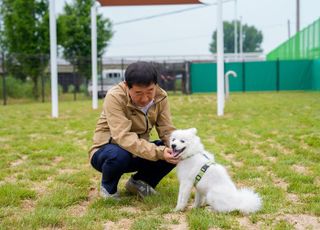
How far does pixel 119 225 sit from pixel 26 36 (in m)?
18.8

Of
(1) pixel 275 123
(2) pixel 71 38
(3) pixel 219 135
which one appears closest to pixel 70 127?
(3) pixel 219 135

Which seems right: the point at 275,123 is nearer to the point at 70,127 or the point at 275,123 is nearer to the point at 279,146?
the point at 279,146

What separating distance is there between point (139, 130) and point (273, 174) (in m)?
1.74

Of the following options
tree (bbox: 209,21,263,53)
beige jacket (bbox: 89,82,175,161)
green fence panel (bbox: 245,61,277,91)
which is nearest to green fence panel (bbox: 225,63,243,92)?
green fence panel (bbox: 245,61,277,91)

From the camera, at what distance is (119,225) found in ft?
10.1

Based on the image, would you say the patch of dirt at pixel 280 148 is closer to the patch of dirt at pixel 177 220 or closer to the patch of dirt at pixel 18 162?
the patch of dirt at pixel 177 220

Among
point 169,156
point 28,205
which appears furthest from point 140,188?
point 28,205

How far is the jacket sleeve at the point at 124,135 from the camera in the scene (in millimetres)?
3342

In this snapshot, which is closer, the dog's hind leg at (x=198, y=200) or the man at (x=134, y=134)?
the man at (x=134, y=134)

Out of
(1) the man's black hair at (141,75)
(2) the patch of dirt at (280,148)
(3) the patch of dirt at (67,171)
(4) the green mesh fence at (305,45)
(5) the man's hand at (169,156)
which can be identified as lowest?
(3) the patch of dirt at (67,171)

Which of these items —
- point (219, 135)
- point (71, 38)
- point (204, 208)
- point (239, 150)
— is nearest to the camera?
point (204, 208)

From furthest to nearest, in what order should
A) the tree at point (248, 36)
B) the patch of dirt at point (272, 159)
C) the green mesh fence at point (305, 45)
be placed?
the tree at point (248, 36), the green mesh fence at point (305, 45), the patch of dirt at point (272, 159)

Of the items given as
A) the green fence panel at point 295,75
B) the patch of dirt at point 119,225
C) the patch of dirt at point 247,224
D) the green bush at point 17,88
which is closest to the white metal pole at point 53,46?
the patch of dirt at point 119,225

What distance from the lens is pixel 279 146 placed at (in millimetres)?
6250
